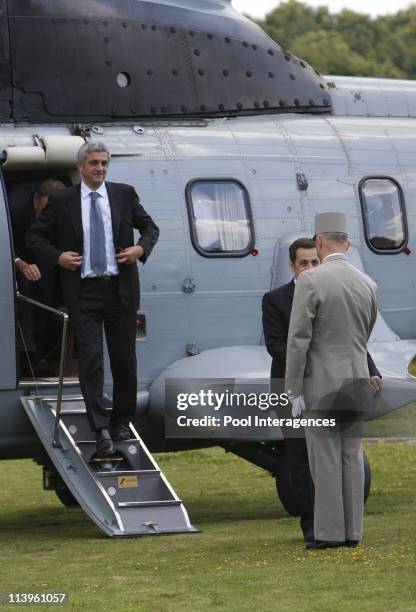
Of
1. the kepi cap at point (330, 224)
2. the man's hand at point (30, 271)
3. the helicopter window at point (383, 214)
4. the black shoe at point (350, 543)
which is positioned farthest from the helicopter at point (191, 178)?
the kepi cap at point (330, 224)

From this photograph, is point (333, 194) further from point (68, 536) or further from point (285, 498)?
point (68, 536)

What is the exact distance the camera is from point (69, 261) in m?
10.9

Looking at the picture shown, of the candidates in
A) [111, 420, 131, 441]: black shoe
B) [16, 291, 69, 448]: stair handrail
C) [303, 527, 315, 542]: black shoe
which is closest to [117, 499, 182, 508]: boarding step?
[111, 420, 131, 441]: black shoe

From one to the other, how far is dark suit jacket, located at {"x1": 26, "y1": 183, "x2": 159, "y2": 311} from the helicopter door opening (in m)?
0.48

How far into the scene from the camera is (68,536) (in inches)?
461

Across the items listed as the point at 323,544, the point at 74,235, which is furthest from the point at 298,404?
the point at 74,235

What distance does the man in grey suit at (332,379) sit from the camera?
955 cm

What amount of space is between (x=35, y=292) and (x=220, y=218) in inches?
70.4

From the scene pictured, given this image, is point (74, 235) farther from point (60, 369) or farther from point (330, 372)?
point (330, 372)

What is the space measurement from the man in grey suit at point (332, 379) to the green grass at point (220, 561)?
0.28 m

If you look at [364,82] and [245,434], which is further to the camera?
[364,82]

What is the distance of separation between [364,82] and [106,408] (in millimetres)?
4680

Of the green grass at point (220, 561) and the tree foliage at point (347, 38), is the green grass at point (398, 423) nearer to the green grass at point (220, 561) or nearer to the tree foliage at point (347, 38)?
the green grass at point (220, 561)

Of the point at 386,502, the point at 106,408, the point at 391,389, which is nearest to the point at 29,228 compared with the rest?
the point at 106,408
